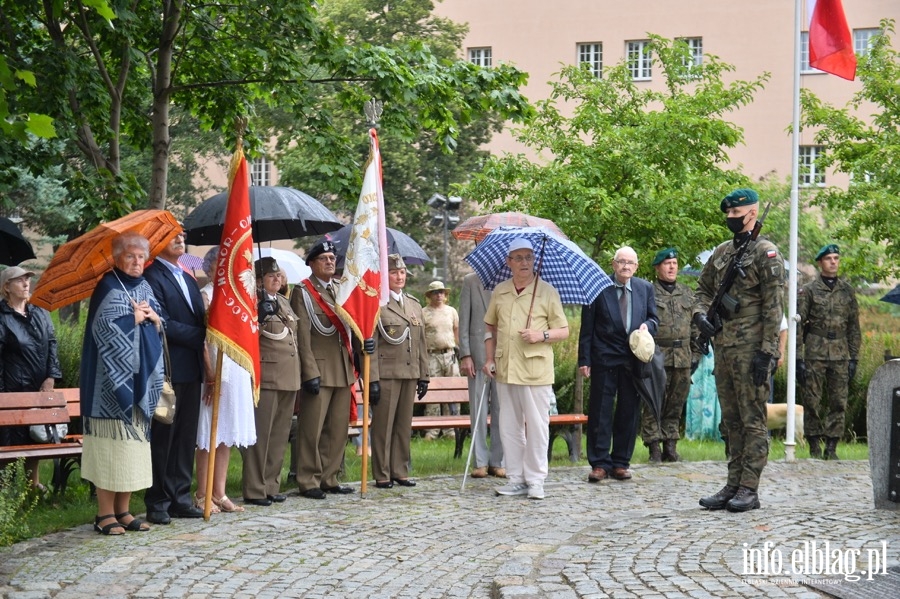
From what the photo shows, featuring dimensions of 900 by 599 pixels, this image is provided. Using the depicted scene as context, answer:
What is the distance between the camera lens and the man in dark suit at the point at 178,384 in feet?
29.9

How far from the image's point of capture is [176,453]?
9.26 metres

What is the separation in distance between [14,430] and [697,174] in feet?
32.3

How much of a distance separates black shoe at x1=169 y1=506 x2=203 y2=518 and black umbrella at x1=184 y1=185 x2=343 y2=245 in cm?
273

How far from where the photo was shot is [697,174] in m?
17.2

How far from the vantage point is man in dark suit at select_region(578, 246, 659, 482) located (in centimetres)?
1191

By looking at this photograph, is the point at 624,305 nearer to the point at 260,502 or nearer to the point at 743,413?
the point at 743,413

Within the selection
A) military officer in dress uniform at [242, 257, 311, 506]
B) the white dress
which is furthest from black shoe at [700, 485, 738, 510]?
the white dress

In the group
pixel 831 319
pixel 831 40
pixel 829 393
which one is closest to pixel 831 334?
pixel 831 319

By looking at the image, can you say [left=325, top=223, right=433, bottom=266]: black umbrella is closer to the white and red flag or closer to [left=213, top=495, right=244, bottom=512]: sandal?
the white and red flag

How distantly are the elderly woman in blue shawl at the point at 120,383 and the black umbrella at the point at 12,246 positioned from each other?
150 inches

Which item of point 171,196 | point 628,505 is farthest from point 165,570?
point 171,196

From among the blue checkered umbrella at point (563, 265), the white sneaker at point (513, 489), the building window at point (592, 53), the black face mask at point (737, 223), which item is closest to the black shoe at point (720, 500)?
the white sneaker at point (513, 489)

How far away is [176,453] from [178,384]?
20.1 inches

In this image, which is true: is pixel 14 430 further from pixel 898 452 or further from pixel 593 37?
pixel 593 37
